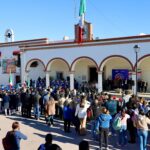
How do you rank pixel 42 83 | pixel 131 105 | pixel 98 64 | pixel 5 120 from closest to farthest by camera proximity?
pixel 131 105, pixel 5 120, pixel 98 64, pixel 42 83

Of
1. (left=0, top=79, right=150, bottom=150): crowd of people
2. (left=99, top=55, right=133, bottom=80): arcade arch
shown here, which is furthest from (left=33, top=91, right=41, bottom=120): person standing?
(left=99, top=55, right=133, bottom=80): arcade arch

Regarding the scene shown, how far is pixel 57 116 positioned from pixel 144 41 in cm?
1076

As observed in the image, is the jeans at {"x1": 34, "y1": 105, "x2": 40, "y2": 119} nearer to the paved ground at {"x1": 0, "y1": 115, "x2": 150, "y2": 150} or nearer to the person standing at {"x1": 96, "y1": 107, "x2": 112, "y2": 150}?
the paved ground at {"x1": 0, "y1": 115, "x2": 150, "y2": 150}

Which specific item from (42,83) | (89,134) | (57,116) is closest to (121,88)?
(42,83)

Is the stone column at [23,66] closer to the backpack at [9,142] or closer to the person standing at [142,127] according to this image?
the person standing at [142,127]

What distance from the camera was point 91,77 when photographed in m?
32.8

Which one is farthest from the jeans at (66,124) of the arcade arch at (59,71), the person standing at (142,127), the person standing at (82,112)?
the arcade arch at (59,71)

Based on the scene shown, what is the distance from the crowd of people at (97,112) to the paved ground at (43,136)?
29cm

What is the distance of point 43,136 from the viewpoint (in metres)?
13.5

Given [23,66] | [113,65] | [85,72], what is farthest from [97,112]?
[23,66]

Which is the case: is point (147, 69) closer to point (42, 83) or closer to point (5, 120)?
point (42, 83)

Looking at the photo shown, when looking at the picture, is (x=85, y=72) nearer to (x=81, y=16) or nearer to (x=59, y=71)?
(x=59, y=71)

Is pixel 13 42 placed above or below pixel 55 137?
above

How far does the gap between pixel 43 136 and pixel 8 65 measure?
23.9 metres
